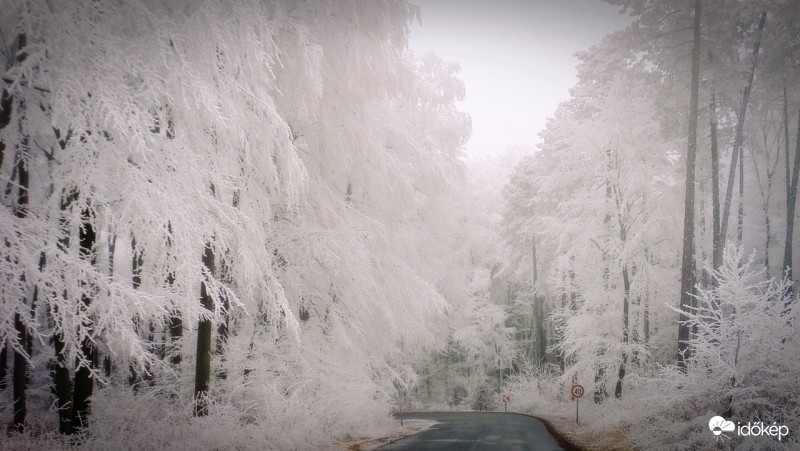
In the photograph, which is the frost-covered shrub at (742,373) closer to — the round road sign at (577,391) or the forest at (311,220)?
the forest at (311,220)

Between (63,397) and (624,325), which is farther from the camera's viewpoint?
(624,325)

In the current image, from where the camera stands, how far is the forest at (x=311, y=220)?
4656 millimetres

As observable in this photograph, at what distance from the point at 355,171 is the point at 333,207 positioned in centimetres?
103

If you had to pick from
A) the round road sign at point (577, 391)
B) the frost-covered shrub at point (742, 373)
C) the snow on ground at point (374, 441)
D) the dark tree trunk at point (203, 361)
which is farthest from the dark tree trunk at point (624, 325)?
the dark tree trunk at point (203, 361)

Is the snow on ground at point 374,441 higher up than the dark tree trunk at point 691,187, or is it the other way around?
the dark tree trunk at point 691,187

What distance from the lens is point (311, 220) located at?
9383 mm

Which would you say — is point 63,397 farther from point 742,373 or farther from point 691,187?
point 691,187

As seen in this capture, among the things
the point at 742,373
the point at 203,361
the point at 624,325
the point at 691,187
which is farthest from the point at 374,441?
the point at 691,187

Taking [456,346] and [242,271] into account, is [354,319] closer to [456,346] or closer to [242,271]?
[242,271]

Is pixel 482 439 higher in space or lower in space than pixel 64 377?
lower

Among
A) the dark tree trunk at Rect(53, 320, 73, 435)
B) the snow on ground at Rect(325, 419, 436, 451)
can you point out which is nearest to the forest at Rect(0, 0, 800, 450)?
the dark tree trunk at Rect(53, 320, 73, 435)

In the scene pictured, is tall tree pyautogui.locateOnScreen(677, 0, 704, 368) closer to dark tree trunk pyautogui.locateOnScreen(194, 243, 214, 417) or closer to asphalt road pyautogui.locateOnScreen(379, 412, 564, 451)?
asphalt road pyautogui.locateOnScreen(379, 412, 564, 451)

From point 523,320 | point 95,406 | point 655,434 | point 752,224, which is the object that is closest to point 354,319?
point 95,406

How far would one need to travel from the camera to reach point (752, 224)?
3478 cm
